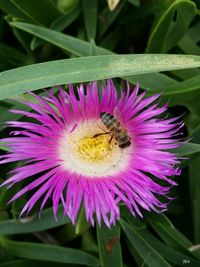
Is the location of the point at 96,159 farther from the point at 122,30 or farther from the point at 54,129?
the point at 122,30

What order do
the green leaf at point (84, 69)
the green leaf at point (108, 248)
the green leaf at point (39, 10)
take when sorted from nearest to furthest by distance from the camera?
the green leaf at point (84, 69) < the green leaf at point (108, 248) < the green leaf at point (39, 10)

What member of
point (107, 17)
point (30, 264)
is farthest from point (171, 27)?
point (30, 264)

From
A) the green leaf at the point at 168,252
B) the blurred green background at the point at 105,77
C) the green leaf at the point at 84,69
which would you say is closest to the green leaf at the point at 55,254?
the blurred green background at the point at 105,77

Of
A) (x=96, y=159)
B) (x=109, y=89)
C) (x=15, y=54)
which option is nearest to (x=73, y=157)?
Result: (x=96, y=159)

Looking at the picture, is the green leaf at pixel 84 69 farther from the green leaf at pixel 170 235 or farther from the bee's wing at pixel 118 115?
the green leaf at pixel 170 235

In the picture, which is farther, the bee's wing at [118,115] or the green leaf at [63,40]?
the green leaf at [63,40]

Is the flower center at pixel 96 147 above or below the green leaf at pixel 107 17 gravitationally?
below
